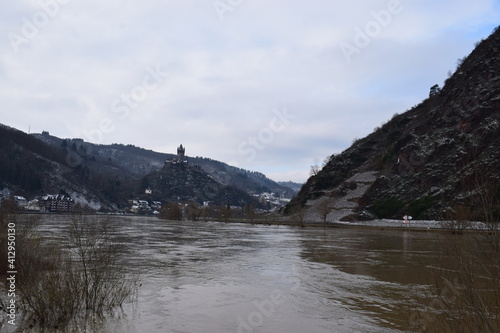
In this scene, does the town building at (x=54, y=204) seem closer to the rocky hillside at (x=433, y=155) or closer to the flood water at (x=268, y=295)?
the rocky hillside at (x=433, y=155)

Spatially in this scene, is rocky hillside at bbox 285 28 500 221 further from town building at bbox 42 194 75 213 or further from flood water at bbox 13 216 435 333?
Answer: town building at bbox 42 194 75 213

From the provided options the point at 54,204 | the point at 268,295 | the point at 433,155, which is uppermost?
the point at 433,155

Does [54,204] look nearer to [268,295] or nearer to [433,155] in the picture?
[433,155]

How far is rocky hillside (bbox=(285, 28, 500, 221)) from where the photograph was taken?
8069cm

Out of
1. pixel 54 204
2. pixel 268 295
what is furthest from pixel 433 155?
pixel 54 204

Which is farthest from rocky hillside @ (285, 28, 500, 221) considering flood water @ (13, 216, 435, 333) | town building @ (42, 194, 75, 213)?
town building @ (42, 194, 75, 213)

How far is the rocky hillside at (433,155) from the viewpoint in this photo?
8069 cm

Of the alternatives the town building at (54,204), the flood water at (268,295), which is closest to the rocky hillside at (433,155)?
the flood water at (268,295)

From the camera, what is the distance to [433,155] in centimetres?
9500

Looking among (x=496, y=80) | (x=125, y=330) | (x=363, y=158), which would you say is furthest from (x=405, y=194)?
(x=125, y=330)

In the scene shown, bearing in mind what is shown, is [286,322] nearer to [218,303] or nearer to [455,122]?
[218,303]

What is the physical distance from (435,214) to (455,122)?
107 feet

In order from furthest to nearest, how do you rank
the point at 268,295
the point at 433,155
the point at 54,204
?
1. the point at 54,204
2. the point at 433,155
3. the point at 268,295

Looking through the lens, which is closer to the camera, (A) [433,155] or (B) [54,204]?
(A) [433,155]
